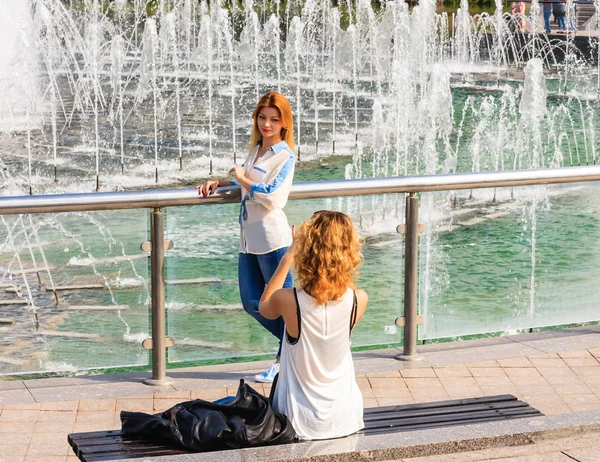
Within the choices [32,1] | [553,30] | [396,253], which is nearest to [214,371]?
[396,253]

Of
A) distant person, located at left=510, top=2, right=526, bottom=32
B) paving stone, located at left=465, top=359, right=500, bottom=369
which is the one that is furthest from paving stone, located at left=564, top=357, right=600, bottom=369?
distant person, located at left=510, top=2, right=526, bottom=32

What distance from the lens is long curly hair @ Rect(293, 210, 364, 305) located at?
3.86m

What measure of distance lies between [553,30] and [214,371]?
27.4 m

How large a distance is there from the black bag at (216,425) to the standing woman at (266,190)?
1.28 metres

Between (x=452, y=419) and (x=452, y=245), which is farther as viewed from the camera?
(x=452, y=245)

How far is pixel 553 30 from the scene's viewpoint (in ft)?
102

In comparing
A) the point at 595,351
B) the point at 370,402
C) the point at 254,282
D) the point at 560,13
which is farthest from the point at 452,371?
the point at 560,13

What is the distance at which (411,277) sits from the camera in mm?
5574

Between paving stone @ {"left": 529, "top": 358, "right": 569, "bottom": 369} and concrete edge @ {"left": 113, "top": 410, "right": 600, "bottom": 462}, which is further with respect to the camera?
paving stone @ {"left": 529, "top": 358, "right": 569, "bottom": 369}

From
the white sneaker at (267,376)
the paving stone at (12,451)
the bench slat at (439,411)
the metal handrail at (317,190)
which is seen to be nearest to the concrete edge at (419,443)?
the bench slat at (439,411)

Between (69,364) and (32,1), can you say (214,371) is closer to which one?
(69,364)

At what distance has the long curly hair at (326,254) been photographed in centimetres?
386

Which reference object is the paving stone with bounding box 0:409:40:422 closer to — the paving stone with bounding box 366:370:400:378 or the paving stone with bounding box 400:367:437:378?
the paving stone with bounding box 366:370:400:378

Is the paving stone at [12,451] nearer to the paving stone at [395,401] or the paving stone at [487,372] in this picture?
the paving stone at [395,401]
